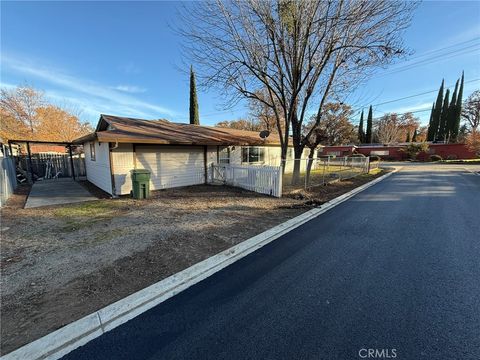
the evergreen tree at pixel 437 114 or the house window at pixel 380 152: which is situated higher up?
the evergreen tree at pixel 437 114

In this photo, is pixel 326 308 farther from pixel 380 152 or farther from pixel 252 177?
pixel 380 152

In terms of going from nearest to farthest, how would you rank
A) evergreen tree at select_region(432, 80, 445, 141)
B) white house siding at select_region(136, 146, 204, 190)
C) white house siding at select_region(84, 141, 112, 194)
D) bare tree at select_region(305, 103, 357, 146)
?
1. white house siding at select_region(84, 141, 112, 194)
2. white house siding at select_region(136, 146, 204, 190)
3. bare tree at select_region(305, 103, 357, 146)
4. evergreen tree at select_region(432, 80, 445, 141)

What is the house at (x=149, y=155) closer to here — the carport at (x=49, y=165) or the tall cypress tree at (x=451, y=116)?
the carport at (x=49, y=165)

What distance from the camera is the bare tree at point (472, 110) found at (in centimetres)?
4191

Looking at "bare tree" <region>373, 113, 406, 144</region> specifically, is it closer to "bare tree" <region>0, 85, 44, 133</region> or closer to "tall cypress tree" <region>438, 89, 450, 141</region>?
"tall cypress tree" <region>438, 89, 450, 141</region>

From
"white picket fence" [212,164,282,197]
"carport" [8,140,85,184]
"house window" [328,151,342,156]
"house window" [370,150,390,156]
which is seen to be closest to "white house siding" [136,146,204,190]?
"white picket fence" [212,164,282,197]

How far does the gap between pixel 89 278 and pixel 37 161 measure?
17.3 metres

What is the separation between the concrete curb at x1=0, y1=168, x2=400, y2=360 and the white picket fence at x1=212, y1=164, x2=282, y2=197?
15.8ft

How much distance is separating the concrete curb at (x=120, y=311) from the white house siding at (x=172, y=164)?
722 centimetres

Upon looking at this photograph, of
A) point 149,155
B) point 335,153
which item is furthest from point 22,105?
point 335,153

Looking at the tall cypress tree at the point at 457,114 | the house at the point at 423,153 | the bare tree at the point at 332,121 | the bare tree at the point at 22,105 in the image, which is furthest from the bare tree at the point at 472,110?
the bare tree at the point at 22,105

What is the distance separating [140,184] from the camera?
8.62 meters

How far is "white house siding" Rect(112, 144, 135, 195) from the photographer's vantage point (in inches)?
353

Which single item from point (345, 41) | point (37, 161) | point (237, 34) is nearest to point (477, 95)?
point (345, 41)
